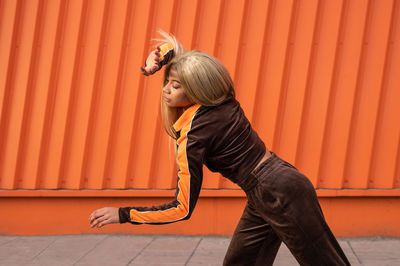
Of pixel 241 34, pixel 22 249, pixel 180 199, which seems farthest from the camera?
pixel 241 34

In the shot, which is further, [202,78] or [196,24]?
[196,24]

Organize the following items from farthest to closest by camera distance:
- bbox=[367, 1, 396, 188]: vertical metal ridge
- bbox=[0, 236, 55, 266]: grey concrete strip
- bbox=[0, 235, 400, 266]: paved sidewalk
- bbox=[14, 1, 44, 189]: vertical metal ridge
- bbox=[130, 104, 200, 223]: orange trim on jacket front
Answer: bbox=[14, 1, 44, 189]: vertical metal ridge < bbox=[367, 1, 396, 188]: vertical metal ridge < bbox=[0, 236, 55, 266]: grey concrete strip < bbox=[0, 235, 400, 266]: paved sidewalk < bbox=[130, 104, 200, 223]: orange trim on jacket front

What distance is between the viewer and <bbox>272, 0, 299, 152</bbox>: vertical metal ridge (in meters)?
5.87

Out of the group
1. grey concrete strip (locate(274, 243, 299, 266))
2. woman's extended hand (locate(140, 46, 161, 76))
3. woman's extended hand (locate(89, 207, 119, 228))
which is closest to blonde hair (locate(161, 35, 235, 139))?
woman's extended hand (locate(140, 46, 161, 76))

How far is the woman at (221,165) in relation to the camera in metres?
2.72

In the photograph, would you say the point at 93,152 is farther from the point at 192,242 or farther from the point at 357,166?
the point at 357,166

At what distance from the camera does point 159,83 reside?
605cm

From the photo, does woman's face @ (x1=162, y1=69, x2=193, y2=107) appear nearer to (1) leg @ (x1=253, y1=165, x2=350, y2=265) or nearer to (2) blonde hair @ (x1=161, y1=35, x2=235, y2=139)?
(2) blonde hair @ (x1=161, y1=35, x2=235, y2=139)

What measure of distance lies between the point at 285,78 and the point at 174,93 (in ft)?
10.9

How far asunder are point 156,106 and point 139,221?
3437 millimetres

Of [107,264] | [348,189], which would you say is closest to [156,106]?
[107,264]

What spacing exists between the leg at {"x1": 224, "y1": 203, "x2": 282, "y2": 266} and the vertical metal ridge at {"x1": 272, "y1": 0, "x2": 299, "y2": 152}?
2.87m

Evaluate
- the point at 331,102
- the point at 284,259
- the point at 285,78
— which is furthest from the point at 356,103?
the point at 284,259

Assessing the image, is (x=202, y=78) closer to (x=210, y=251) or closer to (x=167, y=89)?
(x=167, y=89)
